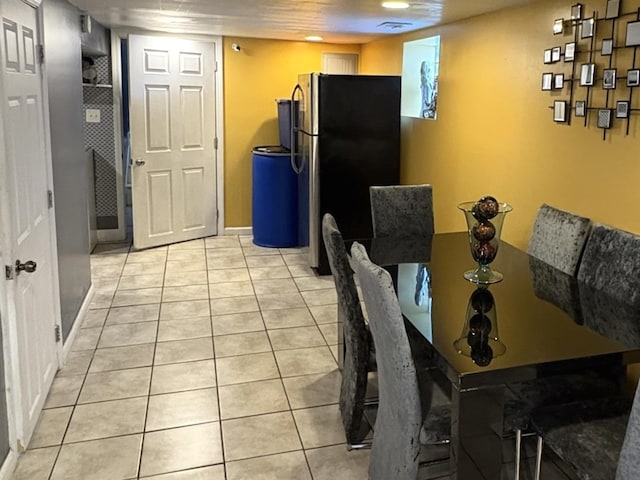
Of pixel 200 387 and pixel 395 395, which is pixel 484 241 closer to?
pixel 395 395

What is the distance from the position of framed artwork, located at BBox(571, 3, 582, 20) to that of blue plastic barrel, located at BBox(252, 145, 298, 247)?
323 centimetres

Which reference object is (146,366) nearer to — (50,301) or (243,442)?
(50,301)

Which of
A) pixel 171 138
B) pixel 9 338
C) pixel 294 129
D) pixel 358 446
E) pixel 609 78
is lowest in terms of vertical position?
pixel 358 446

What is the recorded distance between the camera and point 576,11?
2.89 m

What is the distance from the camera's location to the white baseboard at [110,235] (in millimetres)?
6055

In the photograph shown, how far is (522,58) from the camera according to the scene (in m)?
3.42

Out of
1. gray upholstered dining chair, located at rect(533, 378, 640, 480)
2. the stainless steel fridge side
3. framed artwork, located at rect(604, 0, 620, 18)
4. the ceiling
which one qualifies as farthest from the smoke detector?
gray upholstered dining chair, located at rect(533, 378, 640, 480)

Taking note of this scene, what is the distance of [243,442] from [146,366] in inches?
39.6

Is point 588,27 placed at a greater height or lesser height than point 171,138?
greater

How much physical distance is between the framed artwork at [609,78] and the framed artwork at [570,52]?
0.25m

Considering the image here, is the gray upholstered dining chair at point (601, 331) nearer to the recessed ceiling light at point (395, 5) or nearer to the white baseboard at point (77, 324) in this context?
the recessed ceiling light at point (395, 5)

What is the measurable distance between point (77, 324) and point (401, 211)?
2219mm

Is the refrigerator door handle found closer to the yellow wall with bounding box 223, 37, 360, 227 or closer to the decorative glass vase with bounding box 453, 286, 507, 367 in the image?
the yellow wall with bounding box 223, 37, 360, 227

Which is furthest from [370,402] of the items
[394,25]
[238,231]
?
[238,231]
